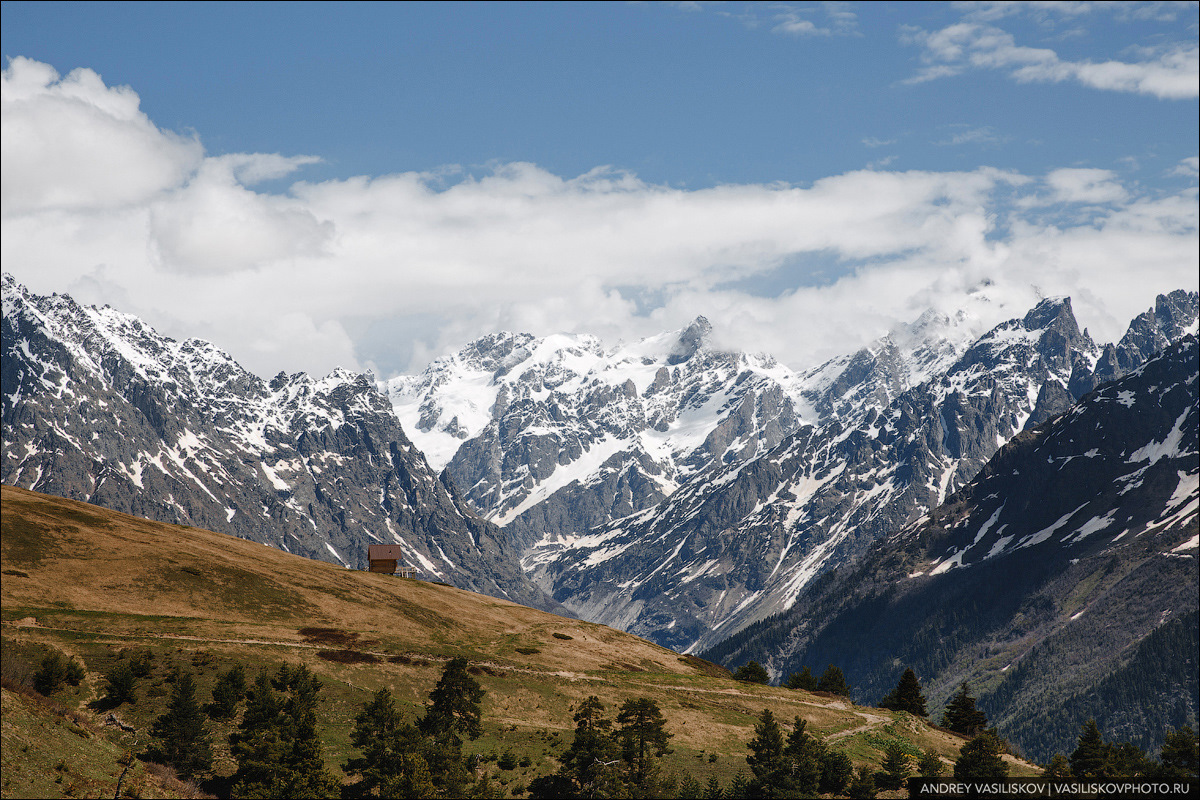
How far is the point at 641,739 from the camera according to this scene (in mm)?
88438

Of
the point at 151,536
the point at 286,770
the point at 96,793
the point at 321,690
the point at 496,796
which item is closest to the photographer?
the point at 96,793

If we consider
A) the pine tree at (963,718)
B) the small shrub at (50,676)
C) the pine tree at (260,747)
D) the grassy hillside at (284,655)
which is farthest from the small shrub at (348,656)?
the pine tree at (963,718)

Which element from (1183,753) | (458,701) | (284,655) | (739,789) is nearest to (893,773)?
(739,789)

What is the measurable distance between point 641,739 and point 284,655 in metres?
40.5

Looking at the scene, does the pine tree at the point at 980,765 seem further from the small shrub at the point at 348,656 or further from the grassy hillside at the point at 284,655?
the small shrub at the point at 348,656

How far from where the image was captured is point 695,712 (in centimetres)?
11444

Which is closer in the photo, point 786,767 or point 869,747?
point 786,767

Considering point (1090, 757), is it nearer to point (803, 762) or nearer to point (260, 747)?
point (803, 762)

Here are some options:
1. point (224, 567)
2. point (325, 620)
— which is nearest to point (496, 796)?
point (325, 620)

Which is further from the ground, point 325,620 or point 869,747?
point 325,620

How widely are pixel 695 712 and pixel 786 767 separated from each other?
29.1 meters

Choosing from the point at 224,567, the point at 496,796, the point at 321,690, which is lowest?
the point at 496,796

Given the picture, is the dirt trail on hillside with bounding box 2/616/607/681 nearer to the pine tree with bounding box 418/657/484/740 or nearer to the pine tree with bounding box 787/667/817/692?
the pine tree with bounding box 418/657/484/740

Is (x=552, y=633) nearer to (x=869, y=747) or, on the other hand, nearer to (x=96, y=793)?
(x=869, y=747)
